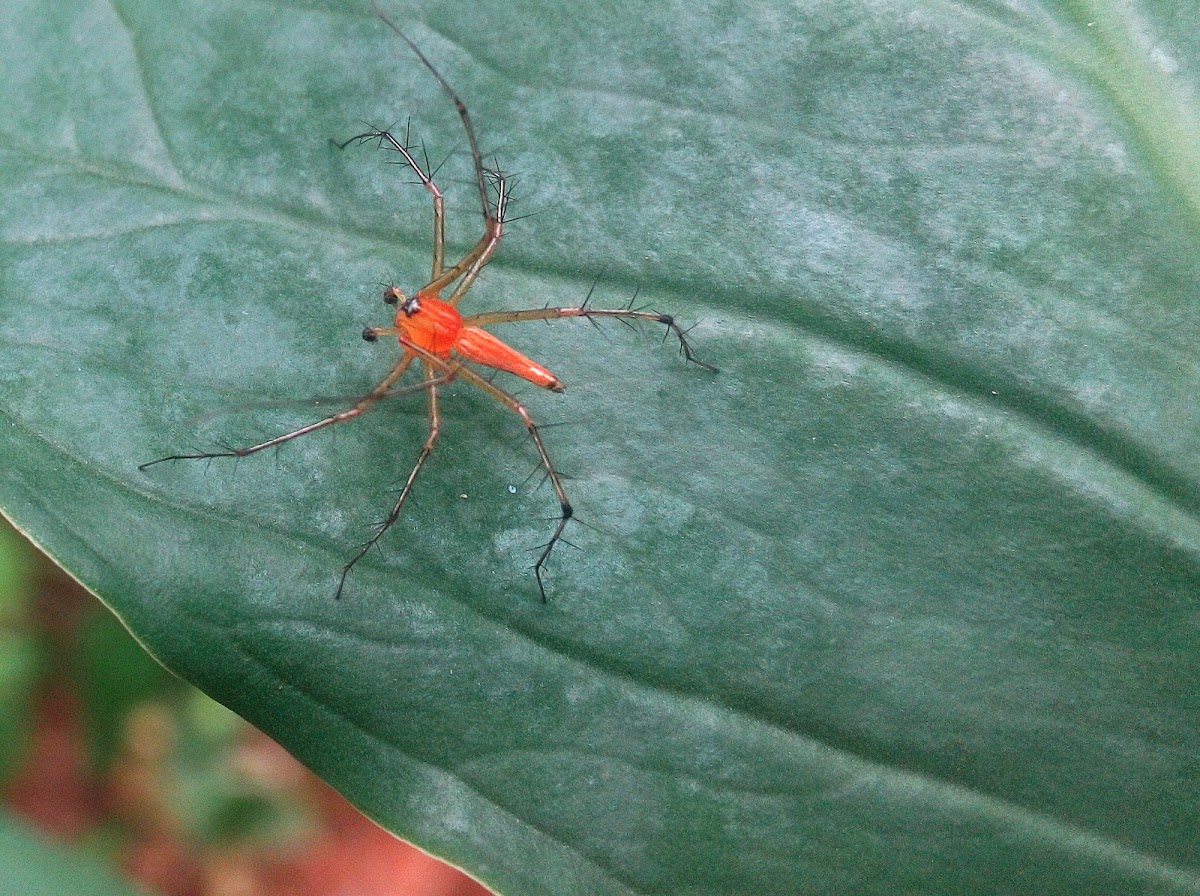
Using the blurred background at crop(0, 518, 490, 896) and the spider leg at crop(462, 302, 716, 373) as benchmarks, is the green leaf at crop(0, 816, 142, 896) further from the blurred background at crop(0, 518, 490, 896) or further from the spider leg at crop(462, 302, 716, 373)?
the spider leg at crop(462, 302, 716, 373)

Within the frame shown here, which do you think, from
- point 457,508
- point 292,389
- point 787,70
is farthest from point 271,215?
point 787,70

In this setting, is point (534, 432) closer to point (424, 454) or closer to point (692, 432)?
point (424, 454)

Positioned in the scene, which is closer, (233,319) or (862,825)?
(862,825)

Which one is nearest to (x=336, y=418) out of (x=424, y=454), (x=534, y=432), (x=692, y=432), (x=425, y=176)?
(x=424, y=454)

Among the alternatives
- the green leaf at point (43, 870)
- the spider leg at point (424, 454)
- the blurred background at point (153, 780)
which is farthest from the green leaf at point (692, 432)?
the blurred background at point (153, 780)

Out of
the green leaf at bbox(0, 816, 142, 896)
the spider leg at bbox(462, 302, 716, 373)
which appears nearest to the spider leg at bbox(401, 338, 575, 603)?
the spider leg at bbox(462, 302, 716, 373)

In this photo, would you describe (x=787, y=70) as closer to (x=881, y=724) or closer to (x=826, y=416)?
(x=826, y=416)

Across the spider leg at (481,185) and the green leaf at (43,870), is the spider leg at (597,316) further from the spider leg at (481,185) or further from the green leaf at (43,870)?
the green leaf at (43,870)
